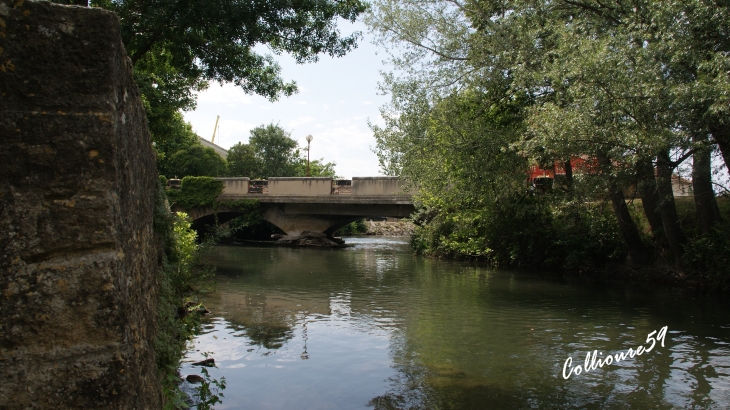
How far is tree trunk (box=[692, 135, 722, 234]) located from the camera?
12.8 metres

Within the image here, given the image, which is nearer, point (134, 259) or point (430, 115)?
point (134, 259)

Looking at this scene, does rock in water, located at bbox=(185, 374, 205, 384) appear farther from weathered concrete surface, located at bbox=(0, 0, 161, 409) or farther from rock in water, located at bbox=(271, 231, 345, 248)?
rock in water, located at bbox=(271, 231, 345, 248)

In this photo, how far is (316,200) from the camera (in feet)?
101

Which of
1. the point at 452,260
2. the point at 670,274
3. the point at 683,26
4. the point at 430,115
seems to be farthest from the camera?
the point at 452,260

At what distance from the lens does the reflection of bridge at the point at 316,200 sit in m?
28.9

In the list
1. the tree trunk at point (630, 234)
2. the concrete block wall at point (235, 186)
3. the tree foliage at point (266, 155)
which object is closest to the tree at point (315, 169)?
the tree foliage at point (266, 155)

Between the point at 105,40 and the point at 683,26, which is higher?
the point at 683,26

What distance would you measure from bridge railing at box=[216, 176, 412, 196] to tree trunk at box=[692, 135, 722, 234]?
45.6 feet

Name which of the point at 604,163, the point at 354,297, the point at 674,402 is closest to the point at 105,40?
the point at 674,402

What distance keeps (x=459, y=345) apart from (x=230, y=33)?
737 centimetres

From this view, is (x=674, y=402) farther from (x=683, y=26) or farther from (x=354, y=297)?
(x=354, y=297)

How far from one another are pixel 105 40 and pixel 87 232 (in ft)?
2.37

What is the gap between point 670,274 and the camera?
15.3 metres

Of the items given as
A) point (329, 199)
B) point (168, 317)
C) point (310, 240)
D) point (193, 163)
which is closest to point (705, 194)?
point (168, 317)
